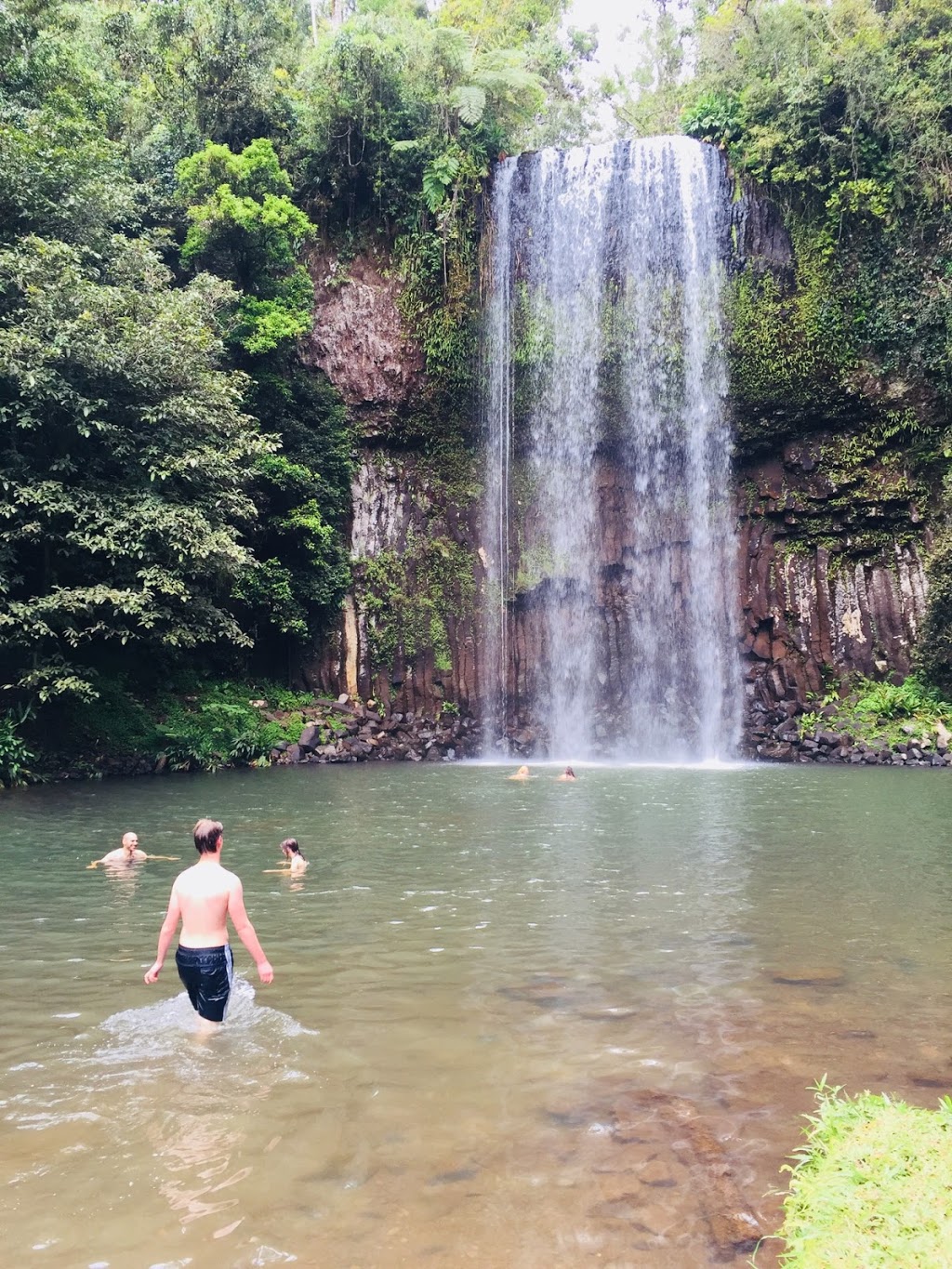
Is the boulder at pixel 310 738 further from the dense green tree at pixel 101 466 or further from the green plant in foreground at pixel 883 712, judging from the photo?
the green plant in foreground at pixel 883 712

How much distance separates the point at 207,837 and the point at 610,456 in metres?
21.8

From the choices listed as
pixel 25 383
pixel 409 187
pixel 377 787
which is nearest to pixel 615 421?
pixel 409 187

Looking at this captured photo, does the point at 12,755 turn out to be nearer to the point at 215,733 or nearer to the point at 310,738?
the point at 215,733

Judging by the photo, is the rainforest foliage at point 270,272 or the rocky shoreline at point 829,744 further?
the rocky shoreline at point 829,744

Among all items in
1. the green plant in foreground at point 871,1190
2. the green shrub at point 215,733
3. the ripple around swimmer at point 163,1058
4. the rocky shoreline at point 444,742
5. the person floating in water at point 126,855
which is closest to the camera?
the green plant in foreground at point 871,1190

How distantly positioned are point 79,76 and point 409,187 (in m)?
8.88

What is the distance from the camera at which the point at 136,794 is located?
15156 mm

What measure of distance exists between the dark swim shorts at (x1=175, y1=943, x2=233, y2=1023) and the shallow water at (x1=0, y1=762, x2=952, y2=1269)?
0.14 meters

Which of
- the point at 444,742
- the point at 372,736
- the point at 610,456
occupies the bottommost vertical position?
the point at 444,742

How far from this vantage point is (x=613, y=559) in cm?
2523

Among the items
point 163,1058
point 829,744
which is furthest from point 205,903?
point 829,744

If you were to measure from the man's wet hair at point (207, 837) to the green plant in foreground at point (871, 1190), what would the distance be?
325 cm

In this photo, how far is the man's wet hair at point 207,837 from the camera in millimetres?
5098

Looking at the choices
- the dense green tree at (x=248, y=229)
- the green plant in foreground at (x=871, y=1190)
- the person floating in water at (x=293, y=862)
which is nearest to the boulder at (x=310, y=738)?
the dense green tree at (x=248, y=229)
